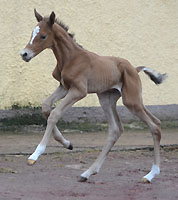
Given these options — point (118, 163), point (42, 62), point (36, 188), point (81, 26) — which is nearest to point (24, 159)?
point (118, 163)

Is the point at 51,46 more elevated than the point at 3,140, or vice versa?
the point at 51,46

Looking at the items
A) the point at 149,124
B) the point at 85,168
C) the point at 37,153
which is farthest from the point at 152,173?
the point at 37,153

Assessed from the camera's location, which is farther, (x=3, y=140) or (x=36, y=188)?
(x=3, y=140)

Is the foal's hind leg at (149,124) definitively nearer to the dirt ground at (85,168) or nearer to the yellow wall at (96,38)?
the dirt ground at (85,168)

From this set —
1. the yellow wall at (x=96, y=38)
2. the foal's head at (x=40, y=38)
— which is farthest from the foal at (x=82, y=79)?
the yellow wall at (x=96, y=38)

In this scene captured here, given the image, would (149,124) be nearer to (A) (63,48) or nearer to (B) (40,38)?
(A) (63,48)

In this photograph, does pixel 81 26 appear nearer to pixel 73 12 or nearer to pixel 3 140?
pixel 73 12

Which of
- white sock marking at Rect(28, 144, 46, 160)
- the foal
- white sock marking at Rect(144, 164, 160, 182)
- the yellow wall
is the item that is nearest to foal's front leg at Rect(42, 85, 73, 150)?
the foal

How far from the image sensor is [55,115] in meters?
5.87

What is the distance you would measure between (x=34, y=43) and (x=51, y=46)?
0.26 metres

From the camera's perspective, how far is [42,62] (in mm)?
9375

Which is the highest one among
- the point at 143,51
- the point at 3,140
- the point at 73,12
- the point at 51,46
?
the point at 51,46

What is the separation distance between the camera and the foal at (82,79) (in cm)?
604

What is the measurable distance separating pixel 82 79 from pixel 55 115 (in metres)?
0.55
